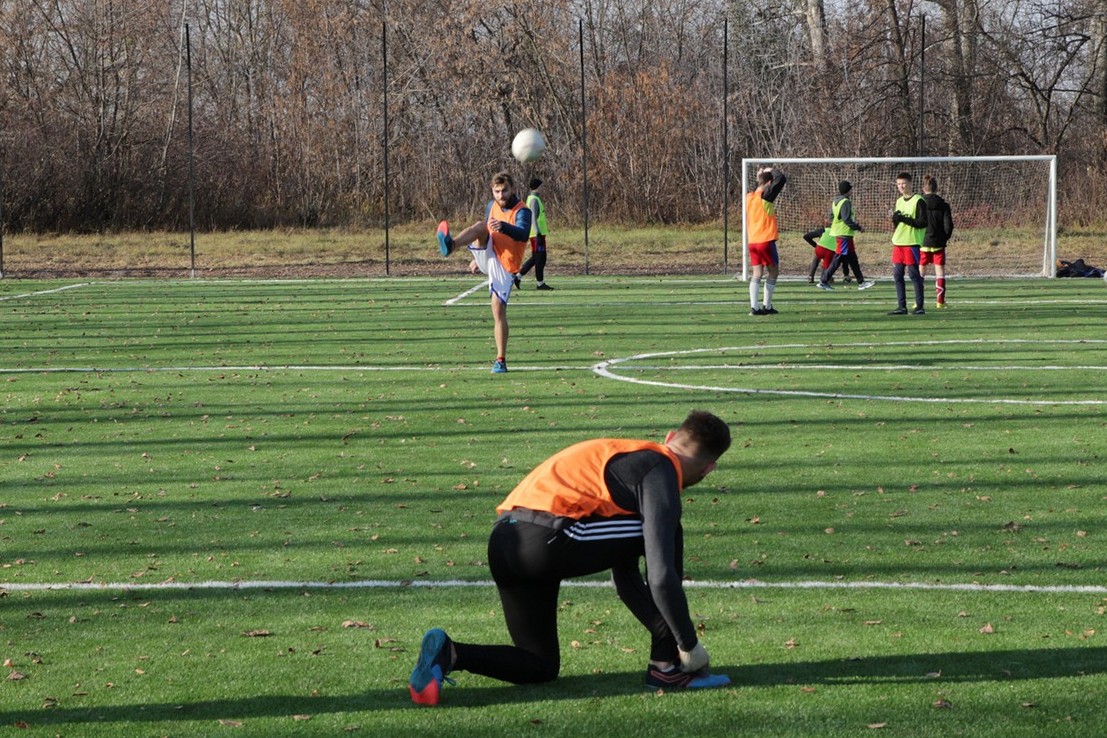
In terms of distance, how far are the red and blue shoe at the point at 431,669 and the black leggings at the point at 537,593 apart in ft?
0.21

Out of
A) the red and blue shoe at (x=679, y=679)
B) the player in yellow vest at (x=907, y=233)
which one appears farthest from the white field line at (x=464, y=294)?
the red and blue shoe at (x=679, y=679)

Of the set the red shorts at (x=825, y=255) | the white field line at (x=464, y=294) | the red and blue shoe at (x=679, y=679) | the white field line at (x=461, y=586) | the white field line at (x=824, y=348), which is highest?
the red shorts at (x=825, y=255)

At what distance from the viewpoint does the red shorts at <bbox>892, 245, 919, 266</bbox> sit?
1909 centimetres

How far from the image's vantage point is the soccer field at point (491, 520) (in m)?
5.02

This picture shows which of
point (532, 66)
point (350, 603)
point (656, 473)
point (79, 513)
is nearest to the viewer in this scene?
point (656, 473)

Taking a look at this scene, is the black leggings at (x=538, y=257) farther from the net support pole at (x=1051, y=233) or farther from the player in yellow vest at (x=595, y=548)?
the player in yellow vest at (x=595, y=548)

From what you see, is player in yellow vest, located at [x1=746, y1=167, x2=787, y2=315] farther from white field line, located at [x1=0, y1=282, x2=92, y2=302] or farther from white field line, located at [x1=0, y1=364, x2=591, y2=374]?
white field line, located at [x1=0, y1=282, x2=92, y2=302]

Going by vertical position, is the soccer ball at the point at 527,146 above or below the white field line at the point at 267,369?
above

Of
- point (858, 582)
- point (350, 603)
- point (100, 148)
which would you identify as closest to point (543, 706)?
point (350, 603)

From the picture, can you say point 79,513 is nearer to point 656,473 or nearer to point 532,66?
point 656,473

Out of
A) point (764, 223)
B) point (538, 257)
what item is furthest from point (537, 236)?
point (764, 223)

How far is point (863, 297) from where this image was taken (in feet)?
75.0

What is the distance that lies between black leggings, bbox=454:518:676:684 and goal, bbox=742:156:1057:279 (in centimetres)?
2369

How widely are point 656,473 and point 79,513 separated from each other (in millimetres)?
4654
